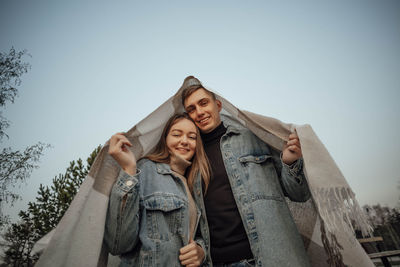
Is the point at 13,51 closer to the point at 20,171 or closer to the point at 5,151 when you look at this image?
the point at 5,151

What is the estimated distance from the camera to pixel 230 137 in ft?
7.38

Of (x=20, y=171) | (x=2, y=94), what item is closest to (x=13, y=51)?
(x=2, y=94)

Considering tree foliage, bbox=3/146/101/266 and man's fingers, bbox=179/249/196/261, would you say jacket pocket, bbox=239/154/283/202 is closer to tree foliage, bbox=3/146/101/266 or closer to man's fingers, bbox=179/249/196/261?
man's fingers, bbox=179/249/196/261

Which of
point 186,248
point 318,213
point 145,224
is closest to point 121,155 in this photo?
point 145,224

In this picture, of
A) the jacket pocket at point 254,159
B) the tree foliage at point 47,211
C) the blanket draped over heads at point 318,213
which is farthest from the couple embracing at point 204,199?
the tree foliage at point 47,211

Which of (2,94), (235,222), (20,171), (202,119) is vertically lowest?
(235,222)

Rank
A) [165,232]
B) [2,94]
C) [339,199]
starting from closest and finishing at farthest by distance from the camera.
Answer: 1. [339,199]
2. [165,232]
3. [2,94]

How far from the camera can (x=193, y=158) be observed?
2.29m

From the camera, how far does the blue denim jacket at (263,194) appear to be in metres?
1.53

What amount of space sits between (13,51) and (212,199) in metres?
12.3

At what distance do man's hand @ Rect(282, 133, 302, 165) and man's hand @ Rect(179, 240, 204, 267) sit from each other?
106cm

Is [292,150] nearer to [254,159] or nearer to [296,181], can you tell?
[296,181]

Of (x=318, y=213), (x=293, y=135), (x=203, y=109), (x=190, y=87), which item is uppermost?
(x=190, y=87)

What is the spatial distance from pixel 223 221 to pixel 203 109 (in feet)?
4.11
